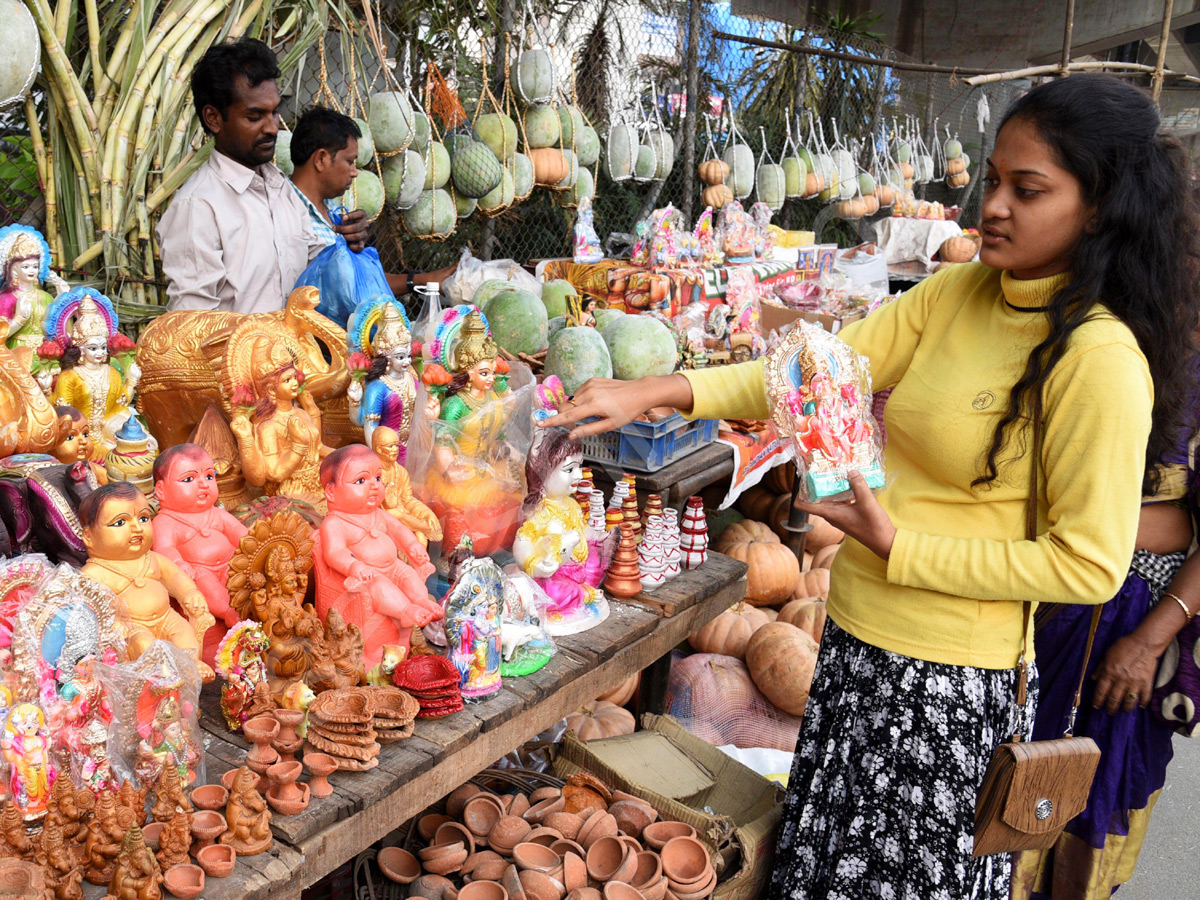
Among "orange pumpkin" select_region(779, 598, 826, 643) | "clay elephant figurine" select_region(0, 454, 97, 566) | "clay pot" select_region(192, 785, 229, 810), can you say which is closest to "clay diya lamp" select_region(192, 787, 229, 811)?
"clay pot" select_region(192, 785, 229, 810)

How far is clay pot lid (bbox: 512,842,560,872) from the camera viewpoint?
2061 millimetres

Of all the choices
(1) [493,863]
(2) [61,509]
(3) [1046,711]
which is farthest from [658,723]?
(2) [61,509]

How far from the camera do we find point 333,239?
3287 millimetres

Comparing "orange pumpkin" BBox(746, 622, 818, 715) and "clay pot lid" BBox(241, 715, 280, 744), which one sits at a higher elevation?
"clay pot lid" BBox(241, 715, 280, 744)

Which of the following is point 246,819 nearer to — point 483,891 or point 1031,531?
point 483,891

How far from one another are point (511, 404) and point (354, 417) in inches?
15.9

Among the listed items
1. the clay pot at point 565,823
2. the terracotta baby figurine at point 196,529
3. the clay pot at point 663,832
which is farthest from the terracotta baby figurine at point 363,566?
the clay pot at point 663,832

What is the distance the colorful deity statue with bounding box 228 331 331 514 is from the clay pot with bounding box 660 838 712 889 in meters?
1.21

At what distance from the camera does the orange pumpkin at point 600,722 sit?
301 centimetres

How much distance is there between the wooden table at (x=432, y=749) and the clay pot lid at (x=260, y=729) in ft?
0.33

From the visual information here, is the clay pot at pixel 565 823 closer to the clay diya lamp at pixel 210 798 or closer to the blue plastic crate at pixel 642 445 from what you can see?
the clay diya lamp at pixel 210 798

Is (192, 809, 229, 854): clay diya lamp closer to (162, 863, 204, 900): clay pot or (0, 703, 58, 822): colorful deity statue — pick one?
(162, 863, 204, 900): clay pot

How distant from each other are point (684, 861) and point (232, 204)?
2364mm

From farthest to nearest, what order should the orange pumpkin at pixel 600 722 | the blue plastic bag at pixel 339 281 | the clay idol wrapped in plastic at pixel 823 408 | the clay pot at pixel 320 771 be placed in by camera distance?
1. the orange pumpkin at pixel 600 722
2. the blue plastic bag at pixel 339 281
3. the clay idol wrapped in plastic at pixel 823 408
4. the clay pot at pixel 320 771
